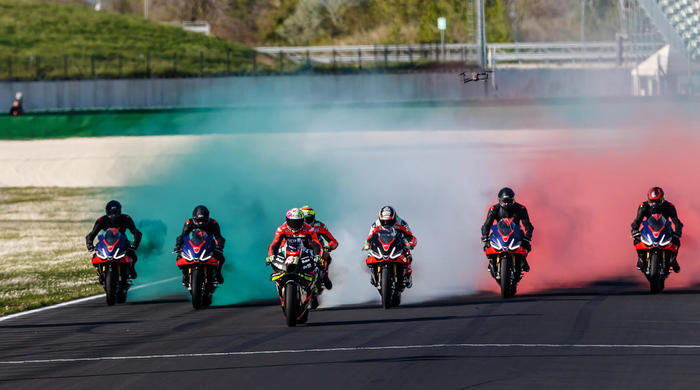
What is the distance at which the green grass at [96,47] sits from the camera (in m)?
64.6

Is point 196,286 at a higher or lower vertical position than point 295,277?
lower

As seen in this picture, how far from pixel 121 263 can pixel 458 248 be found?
23.1ft

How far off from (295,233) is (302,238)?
0.28 meters

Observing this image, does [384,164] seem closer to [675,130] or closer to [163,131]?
[675,130]

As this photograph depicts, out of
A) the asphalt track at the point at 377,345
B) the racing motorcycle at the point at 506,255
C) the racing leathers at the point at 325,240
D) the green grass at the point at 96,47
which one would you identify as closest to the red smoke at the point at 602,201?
the racing motorcycle at the point at 506,255

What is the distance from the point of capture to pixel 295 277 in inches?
602

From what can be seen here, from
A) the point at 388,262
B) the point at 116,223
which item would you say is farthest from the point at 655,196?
the point at 116,223

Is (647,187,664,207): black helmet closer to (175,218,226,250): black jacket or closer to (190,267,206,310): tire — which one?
(175,218,226,250): black jacket

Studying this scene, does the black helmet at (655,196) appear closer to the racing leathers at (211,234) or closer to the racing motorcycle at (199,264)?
the racing leathers at (211,234)

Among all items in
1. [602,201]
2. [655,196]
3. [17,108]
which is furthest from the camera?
[17,108]

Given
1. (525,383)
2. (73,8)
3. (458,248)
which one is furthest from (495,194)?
(73,8)

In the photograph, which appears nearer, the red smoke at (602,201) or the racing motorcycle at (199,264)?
the racing motorcycle at (199,264)

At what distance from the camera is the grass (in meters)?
21.6

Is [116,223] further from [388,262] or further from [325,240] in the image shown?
[388,262]
